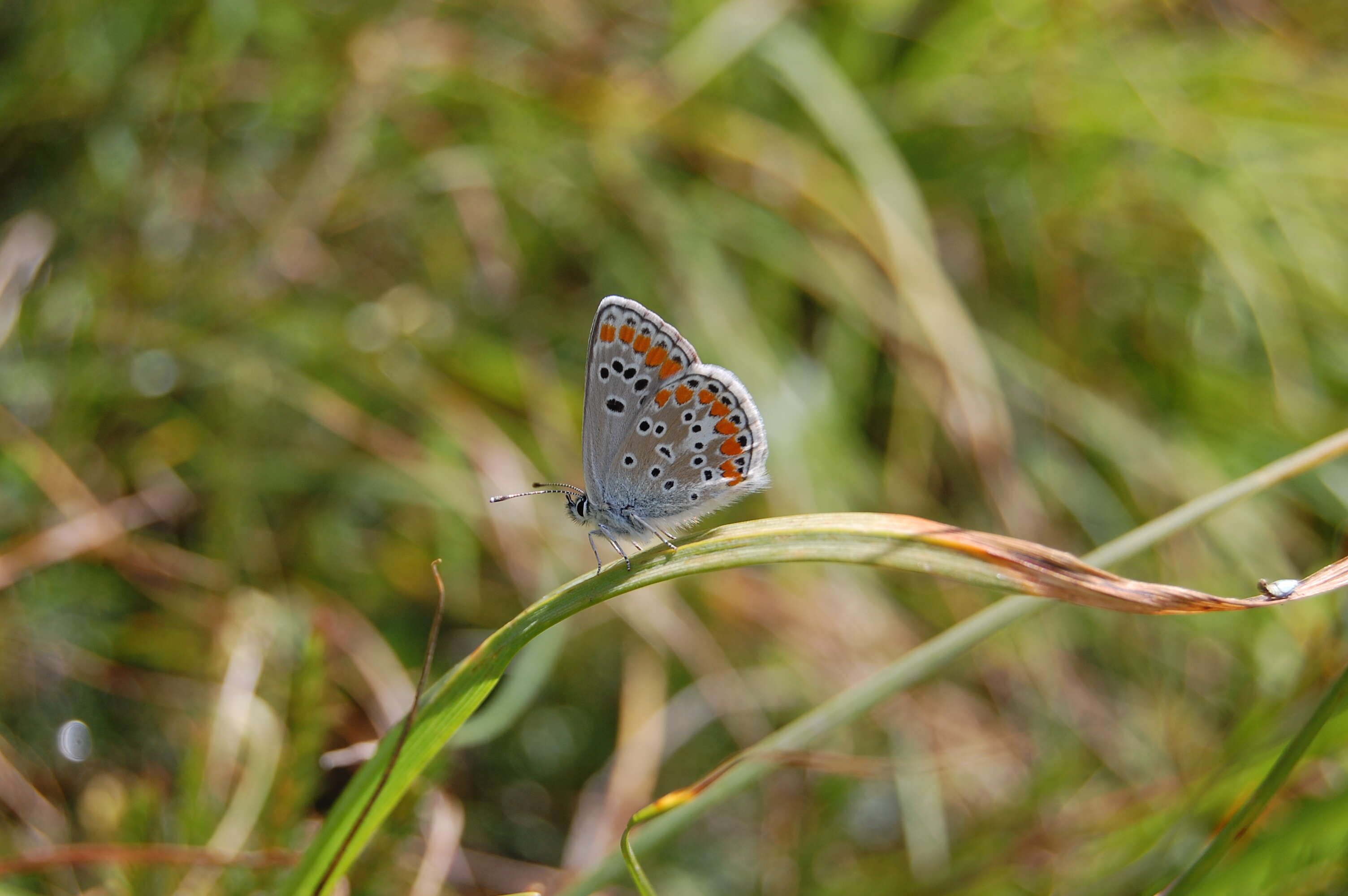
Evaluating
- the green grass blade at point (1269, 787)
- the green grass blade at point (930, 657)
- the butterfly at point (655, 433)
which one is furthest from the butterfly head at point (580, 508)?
the green grass blade at point (1269, 787)

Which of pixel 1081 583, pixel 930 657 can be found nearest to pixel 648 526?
pixel 930 657

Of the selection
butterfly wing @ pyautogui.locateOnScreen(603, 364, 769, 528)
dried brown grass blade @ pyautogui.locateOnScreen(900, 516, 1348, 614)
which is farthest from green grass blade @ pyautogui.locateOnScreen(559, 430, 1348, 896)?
butterfly wing @ pyautogui.locateOnScreen(603, 364, 769, 528)

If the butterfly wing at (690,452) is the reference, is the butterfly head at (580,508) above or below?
below

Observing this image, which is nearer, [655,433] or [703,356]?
[655,433]

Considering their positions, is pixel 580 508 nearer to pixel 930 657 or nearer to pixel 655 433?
pixel 655 433

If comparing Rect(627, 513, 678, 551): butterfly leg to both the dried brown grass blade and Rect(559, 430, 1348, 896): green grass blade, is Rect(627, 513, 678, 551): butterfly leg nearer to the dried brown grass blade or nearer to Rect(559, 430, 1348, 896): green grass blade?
Rect(559, 430, 1348, 896): green grass blade

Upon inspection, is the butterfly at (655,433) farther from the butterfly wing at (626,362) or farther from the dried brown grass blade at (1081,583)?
the dried brown grass blade at (1081,583)
